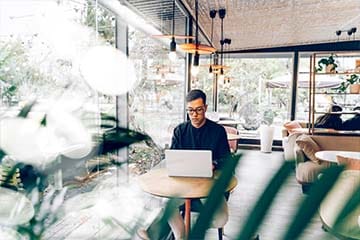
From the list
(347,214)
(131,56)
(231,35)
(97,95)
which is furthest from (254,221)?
(231,35)

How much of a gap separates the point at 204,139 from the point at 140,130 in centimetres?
233

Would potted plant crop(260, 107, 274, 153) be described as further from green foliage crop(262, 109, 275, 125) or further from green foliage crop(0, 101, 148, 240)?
green foliage crop(0, 101, 148, 240)

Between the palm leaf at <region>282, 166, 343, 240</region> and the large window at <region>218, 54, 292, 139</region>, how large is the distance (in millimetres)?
8719

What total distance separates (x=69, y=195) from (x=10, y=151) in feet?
0.51

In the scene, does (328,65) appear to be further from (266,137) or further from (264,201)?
(264,201)

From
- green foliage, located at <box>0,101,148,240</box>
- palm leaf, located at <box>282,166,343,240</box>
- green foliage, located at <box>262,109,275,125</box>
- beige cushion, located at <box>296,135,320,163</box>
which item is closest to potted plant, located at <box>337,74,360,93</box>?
beige cushion, located at <box>296,135,320,163</box>

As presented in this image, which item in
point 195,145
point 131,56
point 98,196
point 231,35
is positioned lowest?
point 195,145

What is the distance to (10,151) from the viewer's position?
58 cm

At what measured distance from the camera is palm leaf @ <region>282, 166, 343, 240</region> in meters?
0.33

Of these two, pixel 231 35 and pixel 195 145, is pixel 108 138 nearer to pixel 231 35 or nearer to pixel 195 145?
pixel 195 145

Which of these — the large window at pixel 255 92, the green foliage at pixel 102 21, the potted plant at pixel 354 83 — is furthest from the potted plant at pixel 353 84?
the green foliage at pixel 102 21

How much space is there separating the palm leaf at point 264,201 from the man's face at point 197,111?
101 inches

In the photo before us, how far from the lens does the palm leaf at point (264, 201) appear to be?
13.9 inches

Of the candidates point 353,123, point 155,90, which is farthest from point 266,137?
point 155,90
